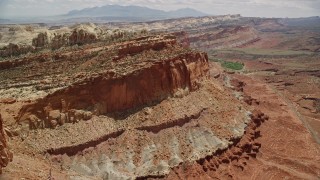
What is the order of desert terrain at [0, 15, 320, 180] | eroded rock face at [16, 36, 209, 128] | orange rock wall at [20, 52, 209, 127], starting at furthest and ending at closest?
orange rock wall at [20, 52, 209, 127], eroded rock face at [16, 36, 209, 128], desert terrain at [0, 15, 320, 180]

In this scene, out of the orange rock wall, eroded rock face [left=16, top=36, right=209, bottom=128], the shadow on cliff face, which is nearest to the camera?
eroded rock face [left=16, top=36, right=209, bottom=128]

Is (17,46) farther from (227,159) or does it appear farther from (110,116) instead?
(227,159)

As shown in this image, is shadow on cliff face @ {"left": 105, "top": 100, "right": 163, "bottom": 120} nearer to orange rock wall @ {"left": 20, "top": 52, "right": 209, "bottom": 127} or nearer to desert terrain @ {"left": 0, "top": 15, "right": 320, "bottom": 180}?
desert terrain @ {"left": 0, "top": 15, "right": 320, "bottom": 180}

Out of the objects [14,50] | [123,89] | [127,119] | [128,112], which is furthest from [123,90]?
[14,50]

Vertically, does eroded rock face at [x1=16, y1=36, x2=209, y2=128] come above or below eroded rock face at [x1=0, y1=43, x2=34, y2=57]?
below

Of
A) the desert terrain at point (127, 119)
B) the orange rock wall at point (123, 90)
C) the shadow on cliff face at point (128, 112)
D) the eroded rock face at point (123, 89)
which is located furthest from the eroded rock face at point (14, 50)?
the shadow on cliff face at point (128, 112)

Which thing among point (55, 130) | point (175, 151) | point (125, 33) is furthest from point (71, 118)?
point (125, 33)

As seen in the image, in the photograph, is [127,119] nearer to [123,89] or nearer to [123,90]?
[123,90]

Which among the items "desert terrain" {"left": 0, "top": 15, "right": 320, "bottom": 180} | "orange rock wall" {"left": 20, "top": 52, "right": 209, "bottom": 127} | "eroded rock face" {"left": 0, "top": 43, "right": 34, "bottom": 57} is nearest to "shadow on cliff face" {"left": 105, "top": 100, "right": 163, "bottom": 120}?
"desert terrain" {"left": 0, "top": 15, "right": 320, "bottom": 180}

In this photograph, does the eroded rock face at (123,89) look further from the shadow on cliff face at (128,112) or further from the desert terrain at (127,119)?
the shadow on cliff face at (128,112)
